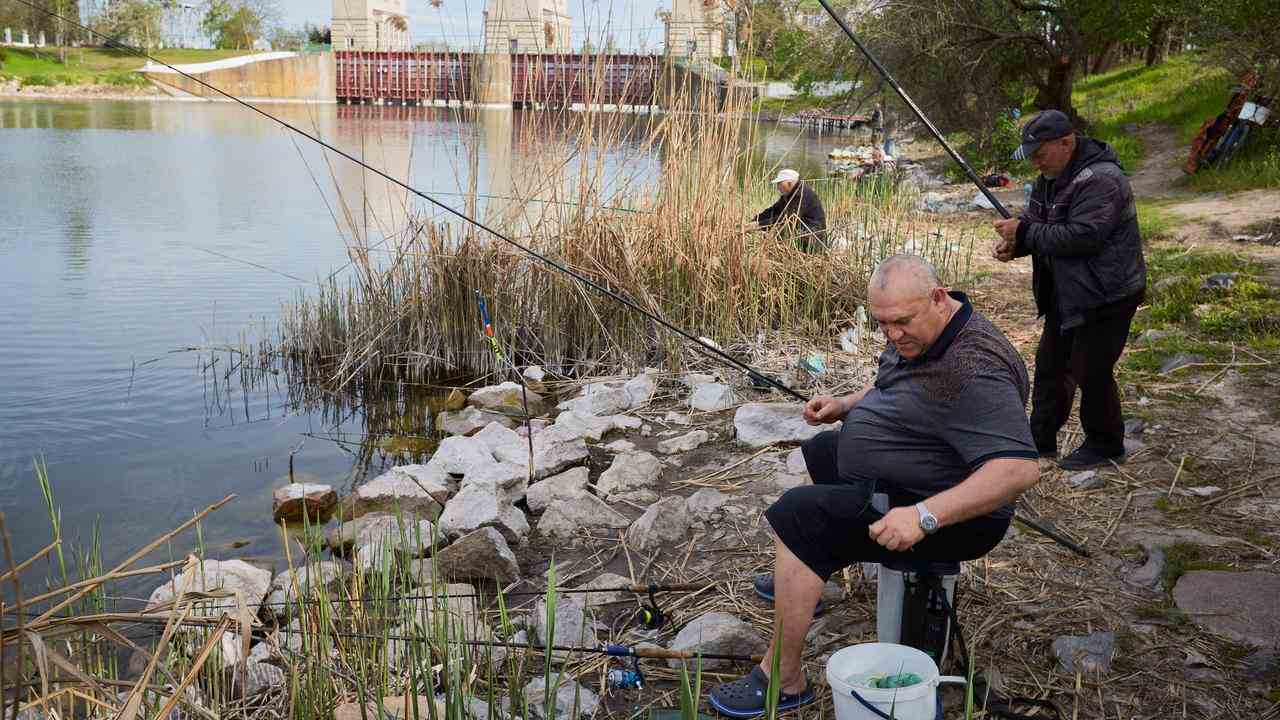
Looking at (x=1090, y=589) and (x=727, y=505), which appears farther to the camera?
(x=727, y=505)

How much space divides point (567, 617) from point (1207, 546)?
1.97 meters

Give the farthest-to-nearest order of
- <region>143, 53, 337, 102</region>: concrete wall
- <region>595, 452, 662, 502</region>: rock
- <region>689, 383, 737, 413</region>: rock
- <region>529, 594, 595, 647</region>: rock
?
<region>143, 53, 337, 102</region>: concrete wall, <region>689, 383, 737, 413</region>: rock, <region>595, 452, 662, 502</region>: rock, <region>529, 594, 595, 647</region>: rock

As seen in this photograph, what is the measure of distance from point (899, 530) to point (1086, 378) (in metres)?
2.02

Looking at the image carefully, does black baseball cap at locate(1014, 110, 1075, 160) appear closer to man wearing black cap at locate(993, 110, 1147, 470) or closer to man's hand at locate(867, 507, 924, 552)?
man wearing black cap at locate(993, 110, 1147, 470)

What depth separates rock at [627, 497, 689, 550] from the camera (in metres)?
3.77

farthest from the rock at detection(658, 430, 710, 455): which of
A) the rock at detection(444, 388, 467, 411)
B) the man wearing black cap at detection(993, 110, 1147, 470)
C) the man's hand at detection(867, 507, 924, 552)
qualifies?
the man's hand at detection(867, 507, 924, 552)

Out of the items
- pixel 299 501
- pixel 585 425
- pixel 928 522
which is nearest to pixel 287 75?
pixel 585 425

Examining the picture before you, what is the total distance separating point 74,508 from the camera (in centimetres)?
504

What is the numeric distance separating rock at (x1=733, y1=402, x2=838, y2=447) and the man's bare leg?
2.16m

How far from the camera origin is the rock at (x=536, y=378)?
20.9ft

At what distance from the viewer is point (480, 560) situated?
146 inches

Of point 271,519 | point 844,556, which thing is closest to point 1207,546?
point 844,556

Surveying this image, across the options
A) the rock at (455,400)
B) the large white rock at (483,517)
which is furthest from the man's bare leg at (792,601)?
the rock at (455,400)

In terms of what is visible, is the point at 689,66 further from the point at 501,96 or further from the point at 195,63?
the point at 195,63
